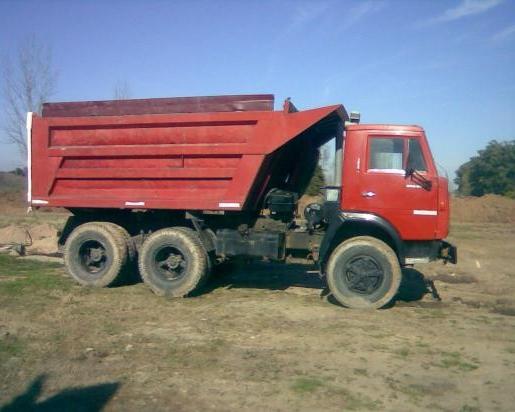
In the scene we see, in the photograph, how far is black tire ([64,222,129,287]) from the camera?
8.60 metres

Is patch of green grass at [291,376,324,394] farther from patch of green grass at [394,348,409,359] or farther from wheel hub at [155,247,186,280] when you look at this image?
wheel hub at [155,247,186,280]

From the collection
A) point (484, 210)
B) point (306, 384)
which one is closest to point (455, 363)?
point (306, 384)

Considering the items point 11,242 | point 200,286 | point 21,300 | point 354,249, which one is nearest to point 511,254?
point 354,249

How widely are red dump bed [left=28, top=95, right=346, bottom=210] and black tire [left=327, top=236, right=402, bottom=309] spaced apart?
166 cm

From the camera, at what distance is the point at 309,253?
8062mm

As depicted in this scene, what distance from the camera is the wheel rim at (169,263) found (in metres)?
8.32

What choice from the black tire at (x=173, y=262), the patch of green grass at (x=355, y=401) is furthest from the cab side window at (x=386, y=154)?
the patch of green grass at (x=355, y=401)

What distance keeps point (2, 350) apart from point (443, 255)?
579 centimetres

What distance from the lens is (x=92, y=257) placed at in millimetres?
8922

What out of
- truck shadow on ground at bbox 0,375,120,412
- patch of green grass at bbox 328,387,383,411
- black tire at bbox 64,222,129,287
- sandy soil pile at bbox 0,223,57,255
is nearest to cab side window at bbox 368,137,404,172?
patch of green grass at bbox 328,387,383,411

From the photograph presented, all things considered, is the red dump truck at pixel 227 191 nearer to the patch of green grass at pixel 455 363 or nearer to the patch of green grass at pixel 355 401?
the patch of green grass at pixel 455 363

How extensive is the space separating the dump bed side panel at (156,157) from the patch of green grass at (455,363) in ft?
11.8

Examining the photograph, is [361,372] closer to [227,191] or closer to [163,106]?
[227,191]

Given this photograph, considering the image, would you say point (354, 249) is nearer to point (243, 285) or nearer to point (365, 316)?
point (365, 316)
